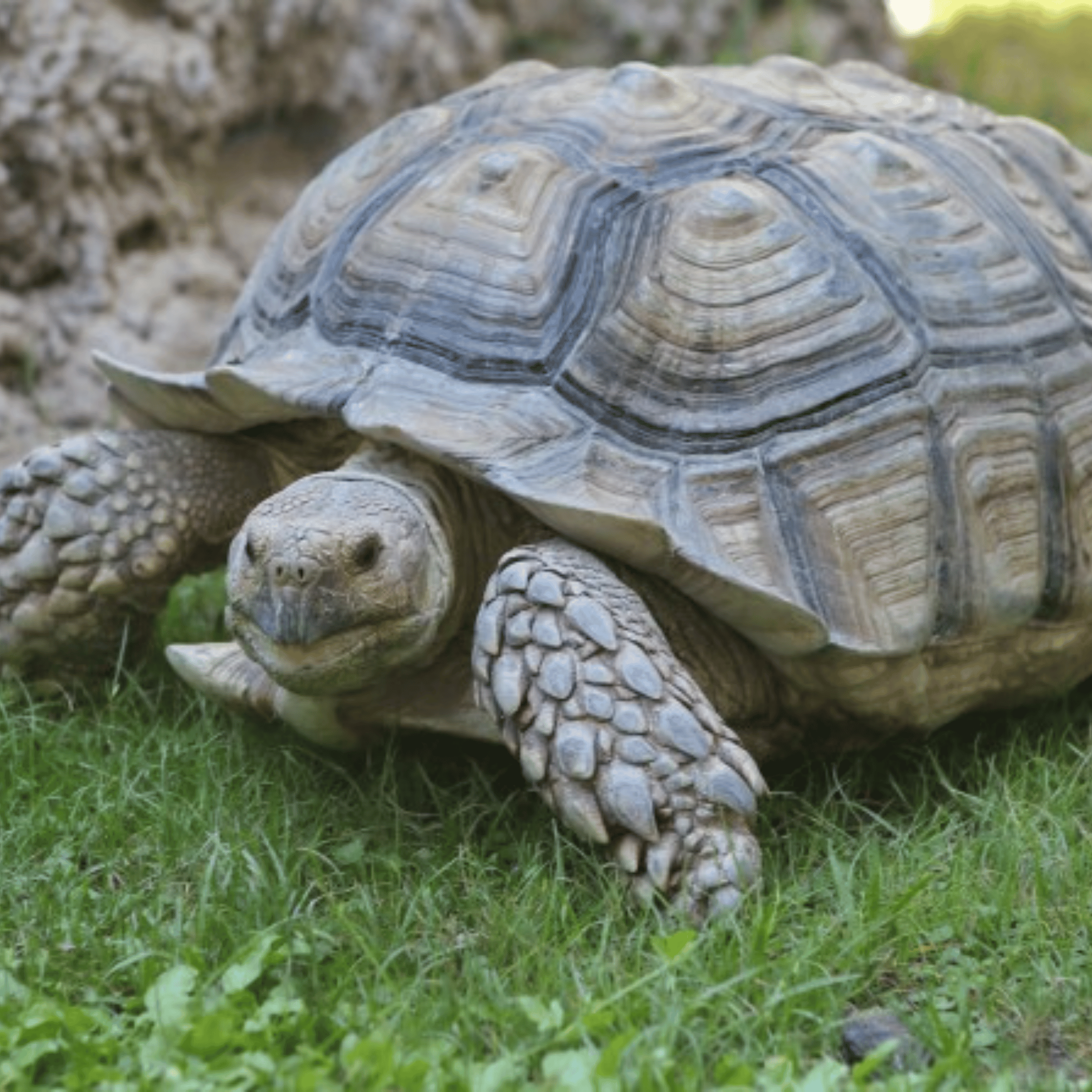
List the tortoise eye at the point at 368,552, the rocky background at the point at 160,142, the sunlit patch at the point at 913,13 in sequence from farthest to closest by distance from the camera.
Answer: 1. the sunlit patch at the point at 913,13
2. the rocky background at the point at 160,142
3. the tortoise eye at the point at 368,552

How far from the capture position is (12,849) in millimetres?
3557

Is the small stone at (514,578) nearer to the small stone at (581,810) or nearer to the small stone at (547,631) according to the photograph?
the small stone at (547,631)

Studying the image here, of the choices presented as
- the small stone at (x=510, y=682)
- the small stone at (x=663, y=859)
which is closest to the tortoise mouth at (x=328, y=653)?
the small stone at (x=510, y=682)

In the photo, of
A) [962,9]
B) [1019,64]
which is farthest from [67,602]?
[962,9]

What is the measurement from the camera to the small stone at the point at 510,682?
→ 3338mm

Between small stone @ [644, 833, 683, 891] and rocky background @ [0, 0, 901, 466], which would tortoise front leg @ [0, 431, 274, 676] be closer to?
rocky background @ [0, 0, 901, 466]

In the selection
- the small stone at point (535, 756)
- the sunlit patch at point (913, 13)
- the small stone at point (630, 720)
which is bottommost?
the sunlit patch at point (913, 13)

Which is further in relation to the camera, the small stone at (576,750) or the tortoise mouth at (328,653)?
the tortoise mouth at (328,653)

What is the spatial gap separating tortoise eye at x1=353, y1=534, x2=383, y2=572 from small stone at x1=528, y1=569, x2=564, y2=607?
279 mm

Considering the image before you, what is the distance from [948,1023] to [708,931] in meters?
0.43

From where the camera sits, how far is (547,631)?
3.36 metres

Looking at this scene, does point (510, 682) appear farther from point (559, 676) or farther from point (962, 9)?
point (962, 9)

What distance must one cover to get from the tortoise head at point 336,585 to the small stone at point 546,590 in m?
0.23

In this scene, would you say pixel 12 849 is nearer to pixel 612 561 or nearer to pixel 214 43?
pixel 612 561
